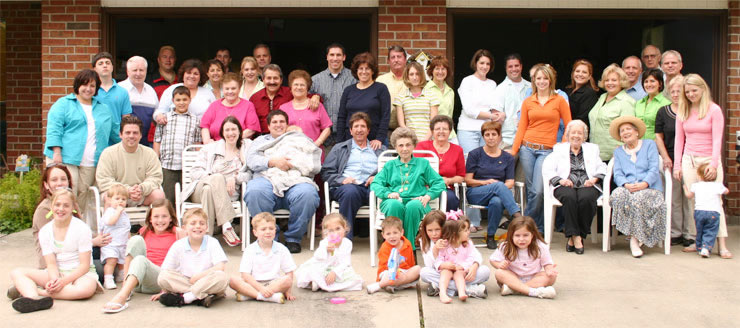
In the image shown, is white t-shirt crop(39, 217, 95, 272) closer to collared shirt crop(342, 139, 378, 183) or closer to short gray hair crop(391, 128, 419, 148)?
collared shirt crop(342, 139, 378, 183)

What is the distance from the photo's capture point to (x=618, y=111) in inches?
276

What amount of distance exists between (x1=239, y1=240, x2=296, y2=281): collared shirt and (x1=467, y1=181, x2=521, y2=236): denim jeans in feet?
7.31

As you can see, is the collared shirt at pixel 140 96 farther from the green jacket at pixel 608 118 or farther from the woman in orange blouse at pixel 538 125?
the green jacket at pixel 608 118

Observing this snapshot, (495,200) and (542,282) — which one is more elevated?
(495,200)

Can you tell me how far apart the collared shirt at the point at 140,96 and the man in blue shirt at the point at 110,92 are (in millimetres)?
229

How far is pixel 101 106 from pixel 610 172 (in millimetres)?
4187

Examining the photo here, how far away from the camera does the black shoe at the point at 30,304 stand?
4488mm

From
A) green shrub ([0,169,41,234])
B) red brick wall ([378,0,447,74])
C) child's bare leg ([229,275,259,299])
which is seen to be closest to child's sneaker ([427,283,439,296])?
child's bare leg ([229,275,259,299])

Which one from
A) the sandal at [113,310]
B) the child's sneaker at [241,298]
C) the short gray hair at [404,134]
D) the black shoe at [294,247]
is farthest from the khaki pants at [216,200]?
the sandal at [113,310]

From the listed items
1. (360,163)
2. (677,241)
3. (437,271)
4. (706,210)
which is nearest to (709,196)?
(706,210)

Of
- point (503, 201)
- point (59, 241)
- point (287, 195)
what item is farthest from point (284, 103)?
point (59, 241)

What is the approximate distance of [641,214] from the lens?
6.32 metres

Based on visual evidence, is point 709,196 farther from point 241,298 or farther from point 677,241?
point 241,298

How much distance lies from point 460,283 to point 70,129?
11.3 ft
